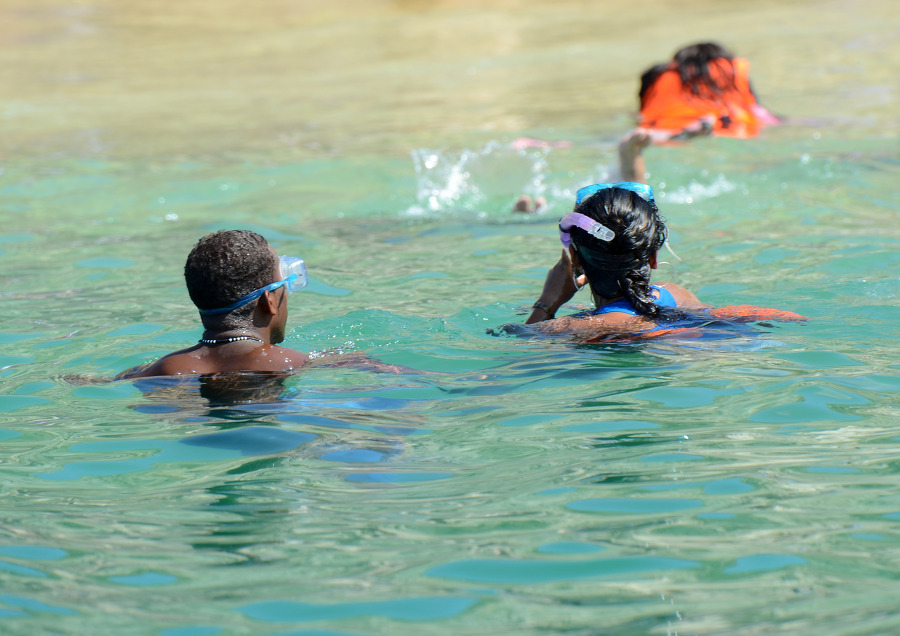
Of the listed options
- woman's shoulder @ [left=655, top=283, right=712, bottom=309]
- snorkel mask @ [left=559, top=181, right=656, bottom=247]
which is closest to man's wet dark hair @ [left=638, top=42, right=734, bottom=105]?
woman's shoulder @ [left=655, top=283, right=712, bottom=309]

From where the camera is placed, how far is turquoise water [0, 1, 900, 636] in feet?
9.51

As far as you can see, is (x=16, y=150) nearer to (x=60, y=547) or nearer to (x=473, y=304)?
(x=473, y=304)

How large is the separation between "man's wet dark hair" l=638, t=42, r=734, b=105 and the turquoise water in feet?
6.79

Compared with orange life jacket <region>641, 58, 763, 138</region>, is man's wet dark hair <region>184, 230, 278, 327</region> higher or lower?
lower

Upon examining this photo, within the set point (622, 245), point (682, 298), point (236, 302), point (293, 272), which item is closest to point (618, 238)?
point (622, 245)

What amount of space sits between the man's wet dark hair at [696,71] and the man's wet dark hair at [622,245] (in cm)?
528

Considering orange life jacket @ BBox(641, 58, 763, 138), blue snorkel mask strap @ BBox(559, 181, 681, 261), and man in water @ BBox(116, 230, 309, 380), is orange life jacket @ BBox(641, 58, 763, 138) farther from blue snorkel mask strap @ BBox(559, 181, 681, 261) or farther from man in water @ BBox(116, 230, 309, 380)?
man in water @ BBox(116, 230, 309, 380)

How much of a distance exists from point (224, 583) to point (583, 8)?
22.7 m

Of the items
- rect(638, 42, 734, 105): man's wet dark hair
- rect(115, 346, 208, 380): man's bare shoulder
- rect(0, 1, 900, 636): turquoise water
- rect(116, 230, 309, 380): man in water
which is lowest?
rect(0, 1, 900, 636): turquoise water

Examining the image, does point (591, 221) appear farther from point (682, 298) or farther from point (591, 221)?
point (682, 298)

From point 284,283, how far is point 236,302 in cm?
24

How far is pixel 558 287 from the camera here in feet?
17.9

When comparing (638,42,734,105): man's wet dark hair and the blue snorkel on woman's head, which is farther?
(638,42,734,105): man's wet dark hair

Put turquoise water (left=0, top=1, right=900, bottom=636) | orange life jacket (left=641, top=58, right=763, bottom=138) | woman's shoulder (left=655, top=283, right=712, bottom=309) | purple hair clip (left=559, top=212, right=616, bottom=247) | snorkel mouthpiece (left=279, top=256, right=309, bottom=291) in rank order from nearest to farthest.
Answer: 1. turquoise water (left=0, top=1, right=900, bottom=636)
2. snorkel mouthpiece (left=279, top=256, right=309, bottom=291)
3. purple hair clip (left=559, top=212, right=616, bottom=247)
4. woman's shoulder (left=655, top=283, right=712, bottom=309)
5. orange life jacket (left=641, top=58, right=763, bottom=138)
